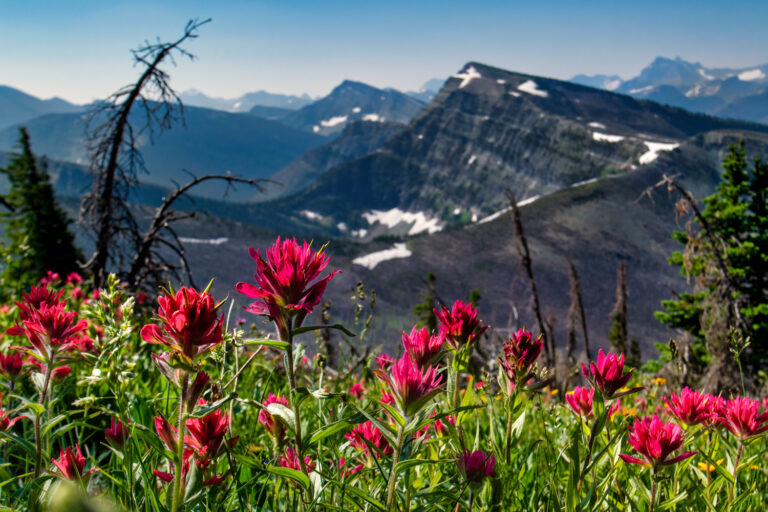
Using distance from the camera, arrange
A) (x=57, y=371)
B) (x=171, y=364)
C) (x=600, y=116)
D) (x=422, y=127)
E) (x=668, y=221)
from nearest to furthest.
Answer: (x=171, y=364), (x=57, y=371), (x=668, y=221), (x=600, y=116), (x=422, y=127)

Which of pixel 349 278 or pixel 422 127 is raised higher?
pixel 422 127

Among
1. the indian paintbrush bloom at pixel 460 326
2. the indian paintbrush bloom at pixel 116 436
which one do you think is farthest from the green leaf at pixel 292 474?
the indian paintbrush bloom at pixel 116 436

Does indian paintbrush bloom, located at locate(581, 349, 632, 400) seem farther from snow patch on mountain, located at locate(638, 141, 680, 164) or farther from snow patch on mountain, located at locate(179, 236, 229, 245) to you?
snow patch on mountain, located at locate(638, 141, 680, 164)

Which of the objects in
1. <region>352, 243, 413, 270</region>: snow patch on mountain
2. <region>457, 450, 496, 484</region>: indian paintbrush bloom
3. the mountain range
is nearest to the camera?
<region>457, 450, 496, 484</region>: indian paintbrush bloom

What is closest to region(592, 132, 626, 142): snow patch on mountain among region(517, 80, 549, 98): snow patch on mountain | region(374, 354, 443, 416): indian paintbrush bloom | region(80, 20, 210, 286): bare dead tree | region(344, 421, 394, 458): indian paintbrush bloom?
region(517, 80, 549, 98): snow patch on mountain

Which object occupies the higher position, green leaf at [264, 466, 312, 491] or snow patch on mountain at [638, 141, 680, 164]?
snow patch on mountain at [638, 141, 680, 164]

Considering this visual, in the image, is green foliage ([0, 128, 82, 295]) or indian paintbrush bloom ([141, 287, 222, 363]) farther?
green foliage ([0, 128, 82, 295])

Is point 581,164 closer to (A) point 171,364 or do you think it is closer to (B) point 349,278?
(B) point 349,278

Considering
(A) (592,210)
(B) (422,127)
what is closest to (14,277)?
(A) (592,210)
